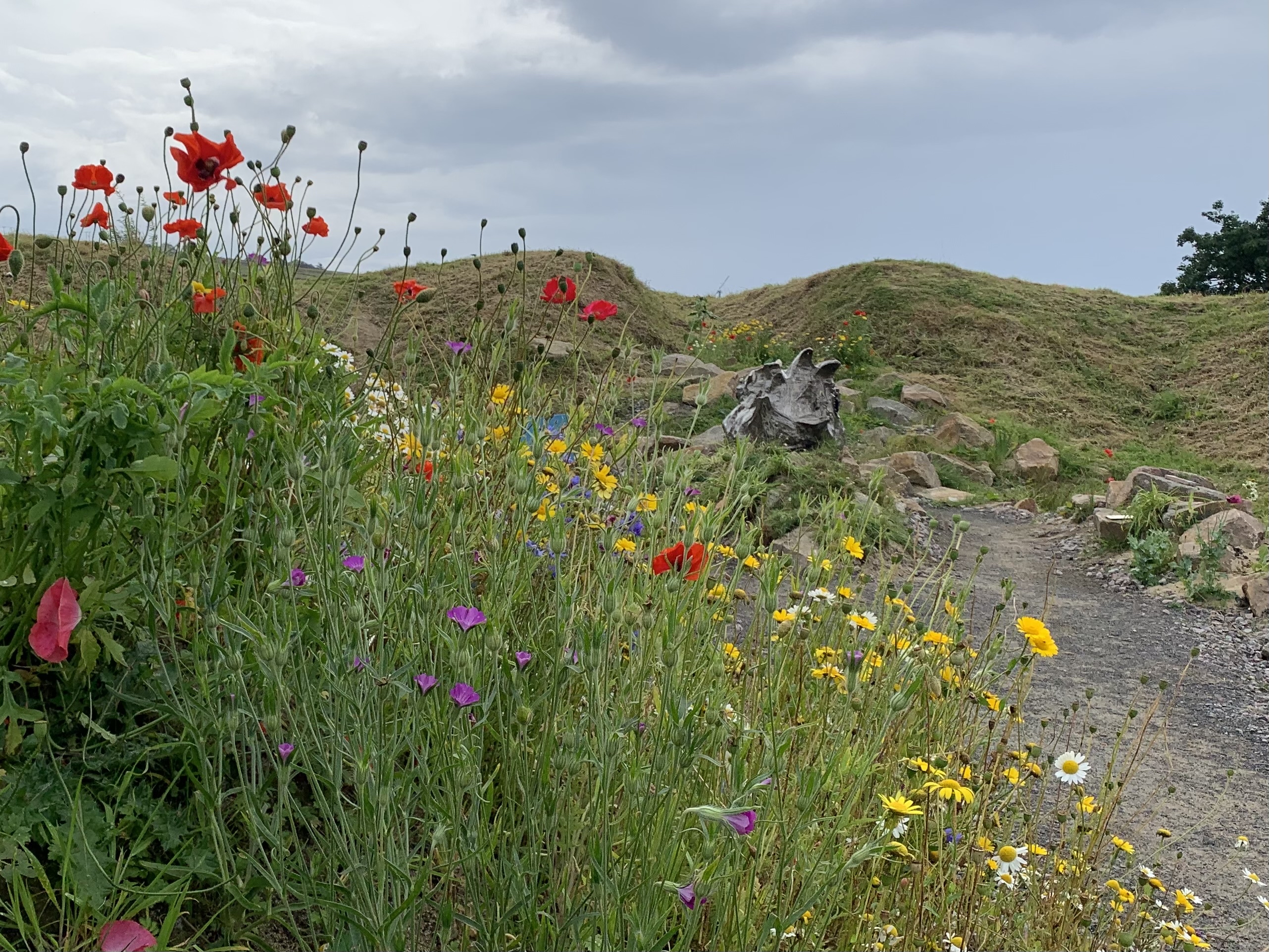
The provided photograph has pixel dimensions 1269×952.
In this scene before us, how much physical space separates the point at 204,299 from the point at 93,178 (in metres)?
0.55

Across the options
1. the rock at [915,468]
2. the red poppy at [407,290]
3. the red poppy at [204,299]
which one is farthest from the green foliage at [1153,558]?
the red poppy at [204,299]

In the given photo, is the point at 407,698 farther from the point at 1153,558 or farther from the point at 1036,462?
the point at 1036,462

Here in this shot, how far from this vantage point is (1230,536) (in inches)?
263

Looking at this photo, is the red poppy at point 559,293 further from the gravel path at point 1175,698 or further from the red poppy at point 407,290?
the gravel path at point 1175,698

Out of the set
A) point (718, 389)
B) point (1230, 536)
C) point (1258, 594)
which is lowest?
point (1258, 594)

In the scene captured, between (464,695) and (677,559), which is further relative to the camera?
(677,559)

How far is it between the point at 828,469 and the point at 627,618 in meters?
5.56

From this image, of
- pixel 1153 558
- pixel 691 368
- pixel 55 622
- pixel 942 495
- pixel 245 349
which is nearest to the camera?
pixel 55 622

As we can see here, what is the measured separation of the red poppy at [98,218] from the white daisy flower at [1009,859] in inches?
106

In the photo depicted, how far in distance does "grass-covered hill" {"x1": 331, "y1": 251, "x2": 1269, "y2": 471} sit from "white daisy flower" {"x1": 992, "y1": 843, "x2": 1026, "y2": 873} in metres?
8.28

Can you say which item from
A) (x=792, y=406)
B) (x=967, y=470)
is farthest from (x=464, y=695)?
(x=967, y=470)

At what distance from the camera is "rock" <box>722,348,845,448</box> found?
830 centimetres

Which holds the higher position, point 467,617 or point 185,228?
point 185,228

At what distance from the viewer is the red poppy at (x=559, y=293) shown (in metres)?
2.41
